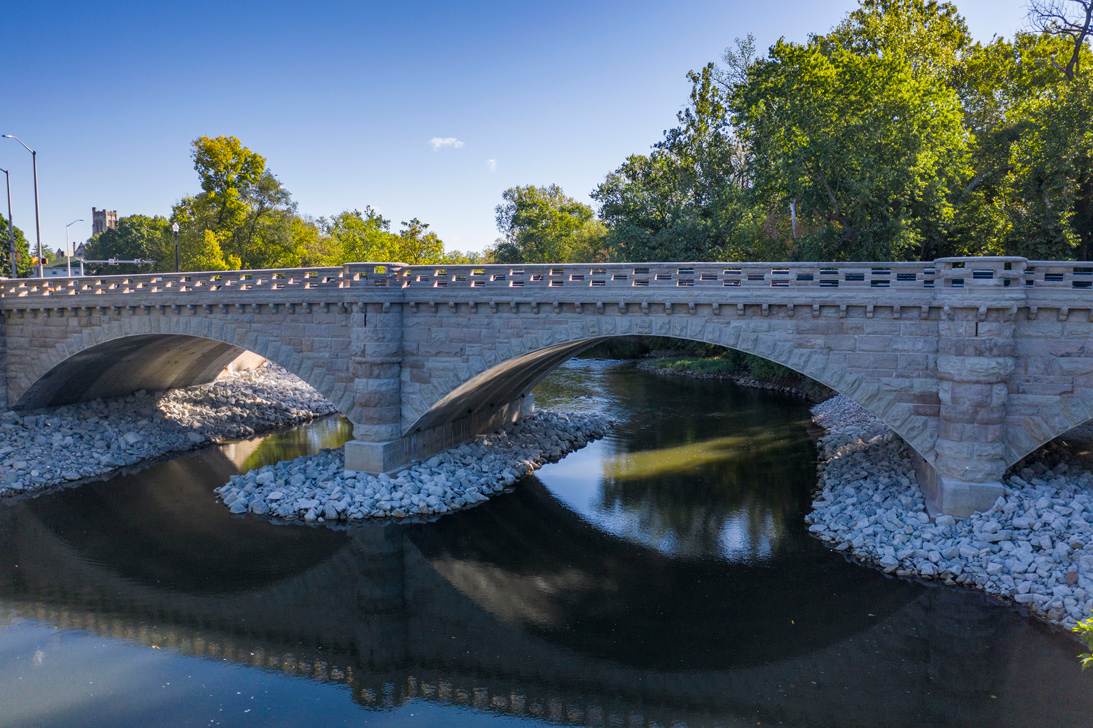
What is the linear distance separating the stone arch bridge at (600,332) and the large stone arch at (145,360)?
95 mm

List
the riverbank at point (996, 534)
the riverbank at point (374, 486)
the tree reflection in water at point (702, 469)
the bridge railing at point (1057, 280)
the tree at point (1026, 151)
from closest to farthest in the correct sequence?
the riverbank at point (996, 534)
the bridge railing at point (1057, 280)
the tree reflection in water at point (702, 469)
the riverbank at point (374, 486)
the tree at point (1026, 151)

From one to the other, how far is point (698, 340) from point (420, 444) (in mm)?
10960

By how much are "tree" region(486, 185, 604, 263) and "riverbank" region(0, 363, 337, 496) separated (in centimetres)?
3081

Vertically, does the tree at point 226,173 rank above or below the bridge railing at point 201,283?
above

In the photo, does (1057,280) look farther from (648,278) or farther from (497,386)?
(497,386)

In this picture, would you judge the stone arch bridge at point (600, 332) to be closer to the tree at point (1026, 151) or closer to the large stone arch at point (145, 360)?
the large stone arch at point (145, 360)

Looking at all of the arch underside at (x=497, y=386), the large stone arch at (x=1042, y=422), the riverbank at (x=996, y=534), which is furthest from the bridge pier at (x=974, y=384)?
the arch underside at (x=497, y=386)

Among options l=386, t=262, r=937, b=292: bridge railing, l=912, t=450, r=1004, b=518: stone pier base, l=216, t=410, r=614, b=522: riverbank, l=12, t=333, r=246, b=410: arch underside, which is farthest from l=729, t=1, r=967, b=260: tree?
l=12, t=333, r=246, b=410: arch underside

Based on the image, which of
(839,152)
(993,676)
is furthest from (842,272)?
(839,152)

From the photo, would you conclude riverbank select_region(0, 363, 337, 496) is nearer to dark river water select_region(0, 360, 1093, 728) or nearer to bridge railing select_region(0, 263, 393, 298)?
dark river water select_region(0, 360, 1093, 728)

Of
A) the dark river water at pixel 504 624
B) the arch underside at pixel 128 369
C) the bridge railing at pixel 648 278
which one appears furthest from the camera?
the arch underside at pixel 128 369

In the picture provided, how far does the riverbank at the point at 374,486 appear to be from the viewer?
22.0 m

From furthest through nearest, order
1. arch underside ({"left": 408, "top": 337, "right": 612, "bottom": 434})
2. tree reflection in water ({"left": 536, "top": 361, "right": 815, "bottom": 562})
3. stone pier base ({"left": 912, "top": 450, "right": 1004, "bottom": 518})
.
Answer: arch underside ({"left": 408, "top": 337, "right": 612, "bottom": 434}) < tree reflection in water ({"left": 536, "top": 361, "right": 815, "bottom": 562}) < stone pier base ({"left": 912, "top": 450, "right": 1004, "bottom": 518})

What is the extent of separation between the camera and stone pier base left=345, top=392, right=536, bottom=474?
76.3 ft
